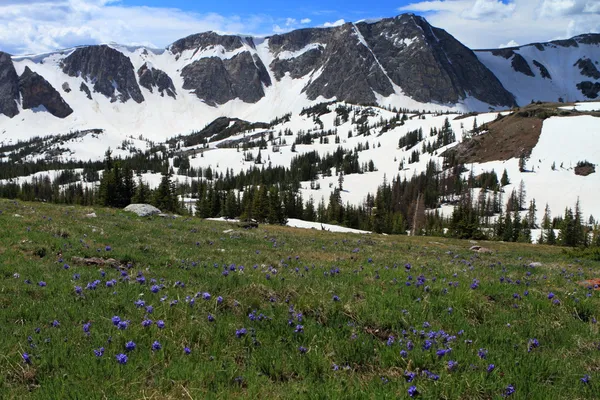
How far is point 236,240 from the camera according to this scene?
819 inches

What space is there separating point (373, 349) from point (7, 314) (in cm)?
649

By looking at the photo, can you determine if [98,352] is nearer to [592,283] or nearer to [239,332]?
[239,332]

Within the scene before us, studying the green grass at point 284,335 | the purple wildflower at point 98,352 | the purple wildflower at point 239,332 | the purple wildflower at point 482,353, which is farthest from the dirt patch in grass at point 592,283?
the purple wildflower at point 98,352

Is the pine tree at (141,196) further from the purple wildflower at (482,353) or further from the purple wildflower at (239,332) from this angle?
the purple wildflower at (482,353)

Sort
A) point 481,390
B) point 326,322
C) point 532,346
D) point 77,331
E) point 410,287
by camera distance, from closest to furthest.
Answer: point 481,390, point 77,331, point 532,346, point 326,322, point 410,287

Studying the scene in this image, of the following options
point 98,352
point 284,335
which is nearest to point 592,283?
point 284,335

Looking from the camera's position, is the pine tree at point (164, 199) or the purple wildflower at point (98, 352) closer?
the purple wildflower at point (98, 352)

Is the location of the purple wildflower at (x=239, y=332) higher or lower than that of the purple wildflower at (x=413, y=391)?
higher

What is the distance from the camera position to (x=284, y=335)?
7.09 meters

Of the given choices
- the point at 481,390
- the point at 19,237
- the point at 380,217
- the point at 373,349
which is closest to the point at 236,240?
the point at 19,237

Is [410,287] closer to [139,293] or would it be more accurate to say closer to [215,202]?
[139,293]

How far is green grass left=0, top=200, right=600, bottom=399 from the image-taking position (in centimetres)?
Answer: 538

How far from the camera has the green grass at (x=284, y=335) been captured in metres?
5.38

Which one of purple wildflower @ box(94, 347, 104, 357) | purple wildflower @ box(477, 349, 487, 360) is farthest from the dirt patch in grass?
purple wildflower @ box(94, 347, 104, 357)
